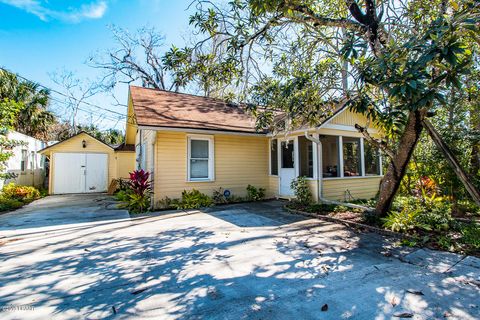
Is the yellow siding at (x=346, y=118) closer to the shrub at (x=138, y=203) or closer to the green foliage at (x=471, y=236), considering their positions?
the green foliage at (x=471, y=236)

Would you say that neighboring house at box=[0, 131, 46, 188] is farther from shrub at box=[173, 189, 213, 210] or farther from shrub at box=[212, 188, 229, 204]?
shrub at box=[212, 188, 229, 204]

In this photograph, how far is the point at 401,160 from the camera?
5703 millimetres

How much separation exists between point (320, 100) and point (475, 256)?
440cm

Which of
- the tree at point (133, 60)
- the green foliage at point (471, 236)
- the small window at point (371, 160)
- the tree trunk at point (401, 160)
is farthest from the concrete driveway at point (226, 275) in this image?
the tree at point (133, 60)

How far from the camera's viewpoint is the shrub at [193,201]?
853 cm

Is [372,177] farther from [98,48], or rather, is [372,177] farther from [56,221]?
[98,48]

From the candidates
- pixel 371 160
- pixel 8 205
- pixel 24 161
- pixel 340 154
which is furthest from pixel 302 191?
pixel 24 161

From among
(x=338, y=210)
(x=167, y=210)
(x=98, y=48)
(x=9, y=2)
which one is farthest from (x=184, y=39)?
(x=338, y=210)

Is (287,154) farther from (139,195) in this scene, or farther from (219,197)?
(139,195)

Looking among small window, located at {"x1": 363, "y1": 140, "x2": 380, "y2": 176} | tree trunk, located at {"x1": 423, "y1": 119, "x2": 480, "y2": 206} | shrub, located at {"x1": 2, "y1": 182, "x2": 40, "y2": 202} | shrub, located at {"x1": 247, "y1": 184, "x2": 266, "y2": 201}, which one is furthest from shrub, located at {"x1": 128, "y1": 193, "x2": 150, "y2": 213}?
small window, located at {"x1": 363, "y1": 140, "x2": 380, "y2": 176}

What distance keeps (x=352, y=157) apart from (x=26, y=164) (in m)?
17.4

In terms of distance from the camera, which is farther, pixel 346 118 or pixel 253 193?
pixel 253 193

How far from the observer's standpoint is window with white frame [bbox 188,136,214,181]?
913 centimetres

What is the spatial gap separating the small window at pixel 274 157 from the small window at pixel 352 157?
9.23 feet
